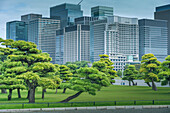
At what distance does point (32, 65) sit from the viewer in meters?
27.2

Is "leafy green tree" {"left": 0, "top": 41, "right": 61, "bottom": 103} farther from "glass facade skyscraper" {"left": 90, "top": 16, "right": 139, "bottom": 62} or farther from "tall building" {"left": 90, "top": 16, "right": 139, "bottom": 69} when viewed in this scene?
"glass facade skyscraper" {"left": 90, "top": 16, "right": 139, "bottom": 62}

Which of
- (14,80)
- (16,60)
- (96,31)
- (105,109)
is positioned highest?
(96,31)

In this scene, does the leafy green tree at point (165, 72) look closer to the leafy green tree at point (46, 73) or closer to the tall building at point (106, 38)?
the leafy green tree at point (46, 73)

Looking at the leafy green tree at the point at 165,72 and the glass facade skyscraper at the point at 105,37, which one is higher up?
the glass facade skyscraper at the point at 105,37

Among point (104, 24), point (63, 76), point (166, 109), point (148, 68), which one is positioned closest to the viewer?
point (166, 109)

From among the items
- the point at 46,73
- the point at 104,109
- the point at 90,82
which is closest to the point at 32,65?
the point at 46,73

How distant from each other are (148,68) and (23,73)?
84.9ft

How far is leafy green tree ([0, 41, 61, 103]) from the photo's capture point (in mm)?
25942

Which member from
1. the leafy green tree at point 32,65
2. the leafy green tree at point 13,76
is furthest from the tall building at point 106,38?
the leafy green tree at point 32,65

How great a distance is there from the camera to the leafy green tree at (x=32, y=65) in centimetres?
2594

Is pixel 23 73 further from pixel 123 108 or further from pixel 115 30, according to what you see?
pixel 115 30

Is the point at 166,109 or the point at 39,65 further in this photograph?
the point at 39,65

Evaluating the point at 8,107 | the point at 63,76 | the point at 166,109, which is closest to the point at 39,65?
the point at 8,107

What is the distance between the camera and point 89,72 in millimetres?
27516
